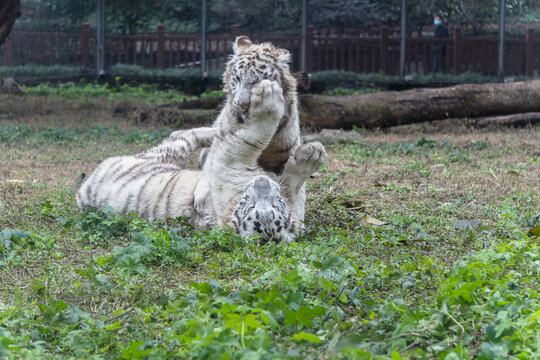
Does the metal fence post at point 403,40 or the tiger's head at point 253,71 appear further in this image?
the metal fence post at point 403,40

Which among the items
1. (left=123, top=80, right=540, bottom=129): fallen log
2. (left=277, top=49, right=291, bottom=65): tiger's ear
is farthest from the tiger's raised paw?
(left=123, top=80, right=540, bottom=129): fallen log

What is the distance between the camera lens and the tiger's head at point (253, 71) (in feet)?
14.8

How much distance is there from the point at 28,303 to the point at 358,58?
1076 cm

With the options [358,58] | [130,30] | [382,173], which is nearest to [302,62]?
[358,58]

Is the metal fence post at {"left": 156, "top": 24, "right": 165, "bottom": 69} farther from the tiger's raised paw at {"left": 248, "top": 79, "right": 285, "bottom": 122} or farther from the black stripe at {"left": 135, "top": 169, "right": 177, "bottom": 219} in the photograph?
the tiger's raised paw at {"left": 248, "top": 79, "right": 285, "bottom": 122}

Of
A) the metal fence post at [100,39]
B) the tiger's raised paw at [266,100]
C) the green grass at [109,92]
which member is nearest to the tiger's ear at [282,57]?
the tiger's raised paw at [266,100]

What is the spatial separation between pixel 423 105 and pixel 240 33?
16.4 feet

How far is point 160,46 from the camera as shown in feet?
46.2

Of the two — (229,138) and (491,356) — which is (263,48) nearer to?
(229,138)

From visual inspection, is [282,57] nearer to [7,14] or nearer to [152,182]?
[152,182]

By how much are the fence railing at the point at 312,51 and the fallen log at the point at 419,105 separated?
88.4 inches

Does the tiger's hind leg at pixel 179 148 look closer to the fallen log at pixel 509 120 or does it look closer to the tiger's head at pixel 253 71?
the tiger's head at pixel 253 71

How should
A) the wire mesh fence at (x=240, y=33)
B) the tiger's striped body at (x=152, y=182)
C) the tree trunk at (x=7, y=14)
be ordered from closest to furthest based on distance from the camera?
1. the tiger's striped body at (x=152, y=182)
2. the tree trunk at (x=7, y=14)
3. the wire mesh fence at (x=240, y=33)

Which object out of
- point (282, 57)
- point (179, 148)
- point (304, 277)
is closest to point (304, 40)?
point (179, 148)
